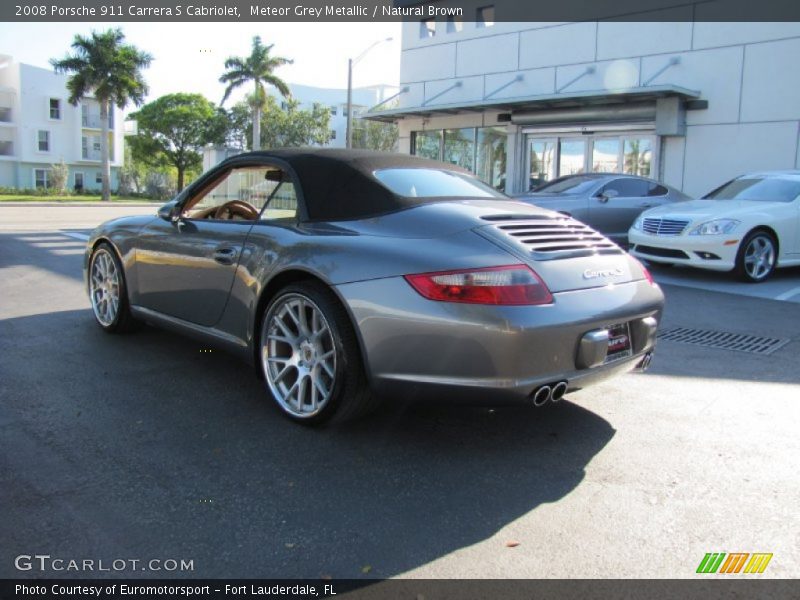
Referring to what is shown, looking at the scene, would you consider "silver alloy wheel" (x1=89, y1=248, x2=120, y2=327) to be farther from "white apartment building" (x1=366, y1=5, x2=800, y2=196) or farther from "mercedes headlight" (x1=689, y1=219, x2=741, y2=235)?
"white apartment building" (x1=366, y1=5, x2=800, y2=196)

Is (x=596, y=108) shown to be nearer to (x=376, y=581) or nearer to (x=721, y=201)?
(x=721, y=201)

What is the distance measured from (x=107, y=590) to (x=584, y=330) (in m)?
2.21

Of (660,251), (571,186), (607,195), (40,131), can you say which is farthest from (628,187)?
(40,131)

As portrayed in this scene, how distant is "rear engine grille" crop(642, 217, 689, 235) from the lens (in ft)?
31.3

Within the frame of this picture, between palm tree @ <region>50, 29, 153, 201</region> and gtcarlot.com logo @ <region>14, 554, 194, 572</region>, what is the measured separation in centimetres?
4861

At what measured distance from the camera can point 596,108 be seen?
1758 cm

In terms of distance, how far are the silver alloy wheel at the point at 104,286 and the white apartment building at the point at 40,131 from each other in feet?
191

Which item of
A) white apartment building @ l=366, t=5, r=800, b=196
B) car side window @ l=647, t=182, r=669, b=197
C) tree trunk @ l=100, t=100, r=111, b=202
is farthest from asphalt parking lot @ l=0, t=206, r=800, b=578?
tree trunk @ l=100, t=100, r=111, b=202

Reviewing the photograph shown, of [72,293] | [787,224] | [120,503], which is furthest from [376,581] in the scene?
[787,224]

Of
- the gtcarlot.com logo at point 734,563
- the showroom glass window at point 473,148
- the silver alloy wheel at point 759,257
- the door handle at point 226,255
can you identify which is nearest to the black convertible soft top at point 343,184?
the door handle at point 226,255

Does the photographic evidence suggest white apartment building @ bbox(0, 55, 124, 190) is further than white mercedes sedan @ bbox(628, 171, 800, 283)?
Yes

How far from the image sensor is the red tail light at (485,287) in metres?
3.17

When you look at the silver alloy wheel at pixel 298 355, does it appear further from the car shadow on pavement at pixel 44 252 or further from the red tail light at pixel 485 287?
the car shadow on pavement at pixel 44 252

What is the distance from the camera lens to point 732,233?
9.12 metres
